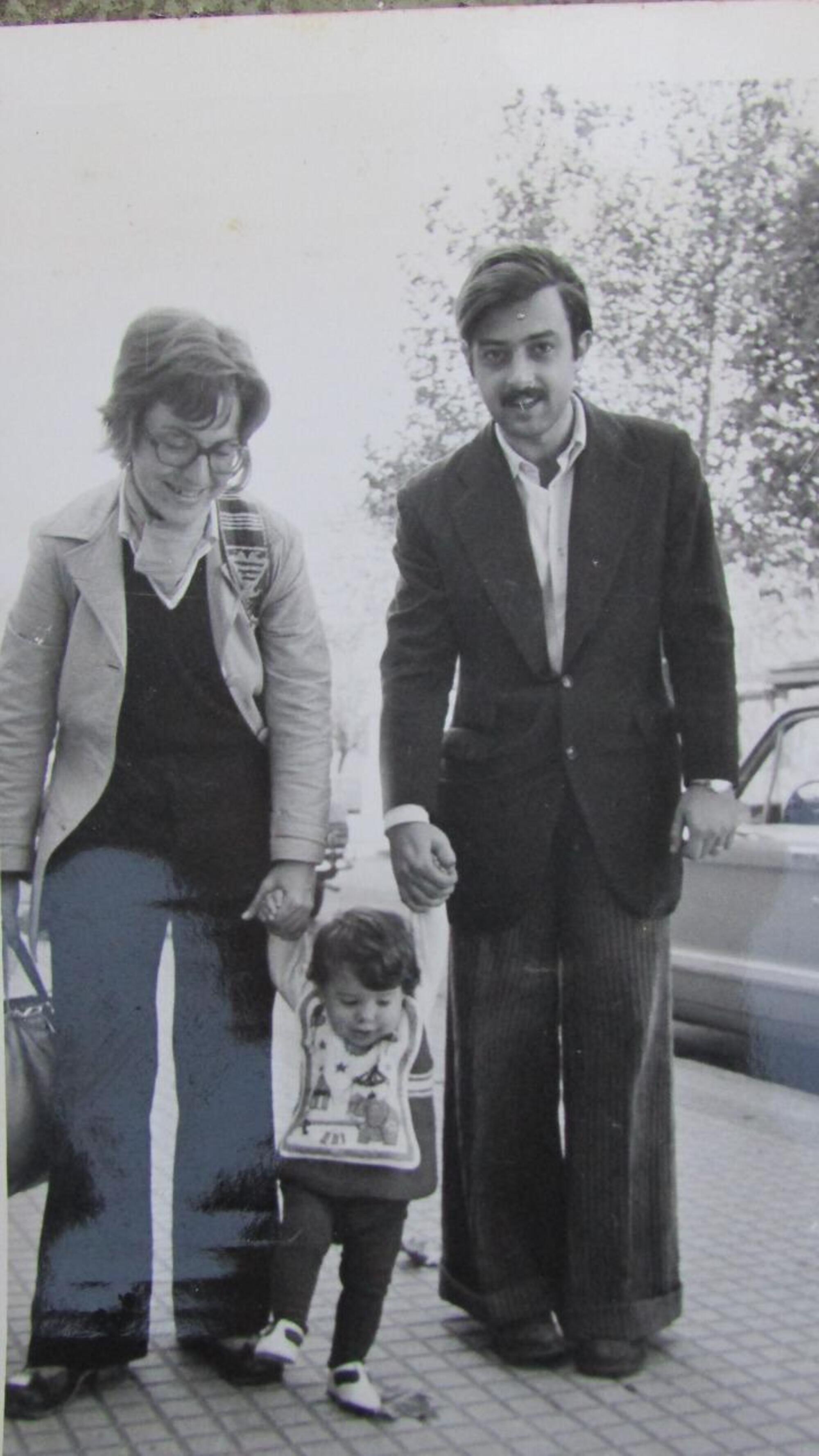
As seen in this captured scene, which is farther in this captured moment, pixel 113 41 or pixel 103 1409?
pixel 113 41

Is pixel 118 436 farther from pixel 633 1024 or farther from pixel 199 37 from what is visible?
pixel 633 1024

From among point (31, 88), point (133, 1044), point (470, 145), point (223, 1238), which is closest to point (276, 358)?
A: point (470, 145)

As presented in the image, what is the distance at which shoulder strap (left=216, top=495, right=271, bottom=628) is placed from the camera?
1464mm

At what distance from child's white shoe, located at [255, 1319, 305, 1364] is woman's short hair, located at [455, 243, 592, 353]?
108 centimetres

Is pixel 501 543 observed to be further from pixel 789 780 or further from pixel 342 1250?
pixel 342 1250

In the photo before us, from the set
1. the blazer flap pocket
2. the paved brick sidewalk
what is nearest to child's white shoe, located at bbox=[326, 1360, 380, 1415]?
the paved brick sidewalk

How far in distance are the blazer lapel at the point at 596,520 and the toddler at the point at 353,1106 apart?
375 millimetres

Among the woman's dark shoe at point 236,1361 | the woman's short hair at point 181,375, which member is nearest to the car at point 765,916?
the woman's dark shoe at point 236,1361

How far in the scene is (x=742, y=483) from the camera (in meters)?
1.49

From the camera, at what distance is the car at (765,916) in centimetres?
150

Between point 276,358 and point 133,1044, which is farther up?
point 276,358

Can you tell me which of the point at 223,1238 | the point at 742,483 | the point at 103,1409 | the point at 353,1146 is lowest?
the point at 103,1409

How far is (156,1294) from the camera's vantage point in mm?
1487

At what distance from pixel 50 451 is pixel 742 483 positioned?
0.78m
